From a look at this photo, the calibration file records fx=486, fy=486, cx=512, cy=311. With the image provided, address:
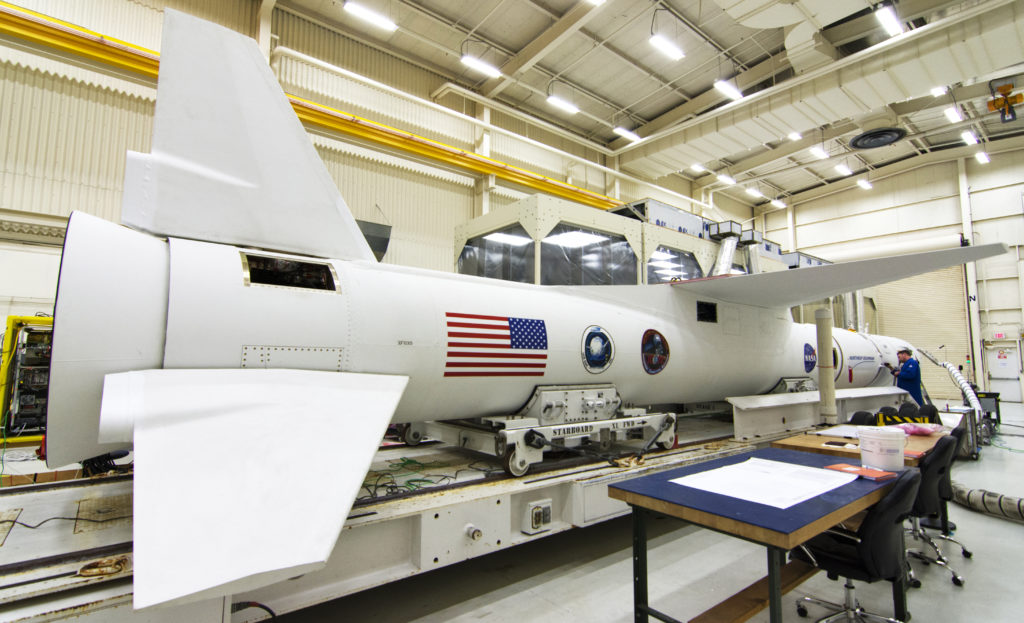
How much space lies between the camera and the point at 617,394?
444 centimetres

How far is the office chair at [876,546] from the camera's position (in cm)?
240

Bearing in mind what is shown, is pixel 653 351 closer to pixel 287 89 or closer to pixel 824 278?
pixel 824 278

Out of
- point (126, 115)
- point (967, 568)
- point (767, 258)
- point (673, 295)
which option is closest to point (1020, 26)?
point (767, 258)

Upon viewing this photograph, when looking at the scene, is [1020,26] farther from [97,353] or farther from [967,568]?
[97,353]

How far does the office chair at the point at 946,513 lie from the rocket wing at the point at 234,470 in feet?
12.5

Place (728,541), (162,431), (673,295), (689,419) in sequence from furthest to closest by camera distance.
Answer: (689,419), (673,295), (728,541), (162,431)

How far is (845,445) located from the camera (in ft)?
11.9

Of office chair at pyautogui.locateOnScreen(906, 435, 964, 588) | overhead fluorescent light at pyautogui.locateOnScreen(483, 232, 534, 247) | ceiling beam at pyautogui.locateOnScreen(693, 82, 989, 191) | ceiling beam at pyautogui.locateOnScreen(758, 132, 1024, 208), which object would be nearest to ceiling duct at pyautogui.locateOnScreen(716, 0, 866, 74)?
overhead fluorescent light at pyautogui.locateOnScreen(483, 232, 534, 247)

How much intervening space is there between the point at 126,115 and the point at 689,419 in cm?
960

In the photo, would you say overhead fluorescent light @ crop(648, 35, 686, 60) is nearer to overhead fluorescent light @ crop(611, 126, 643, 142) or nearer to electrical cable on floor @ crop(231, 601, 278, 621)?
overhead fluorescent light @ crop(611, 126, 643, 142)

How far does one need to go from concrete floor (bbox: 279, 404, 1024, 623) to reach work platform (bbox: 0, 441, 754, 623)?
1.30ft

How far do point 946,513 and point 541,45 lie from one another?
9074 mm

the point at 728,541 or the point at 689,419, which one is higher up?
the point at 689,419

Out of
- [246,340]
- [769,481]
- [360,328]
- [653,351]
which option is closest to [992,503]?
[653,351]
